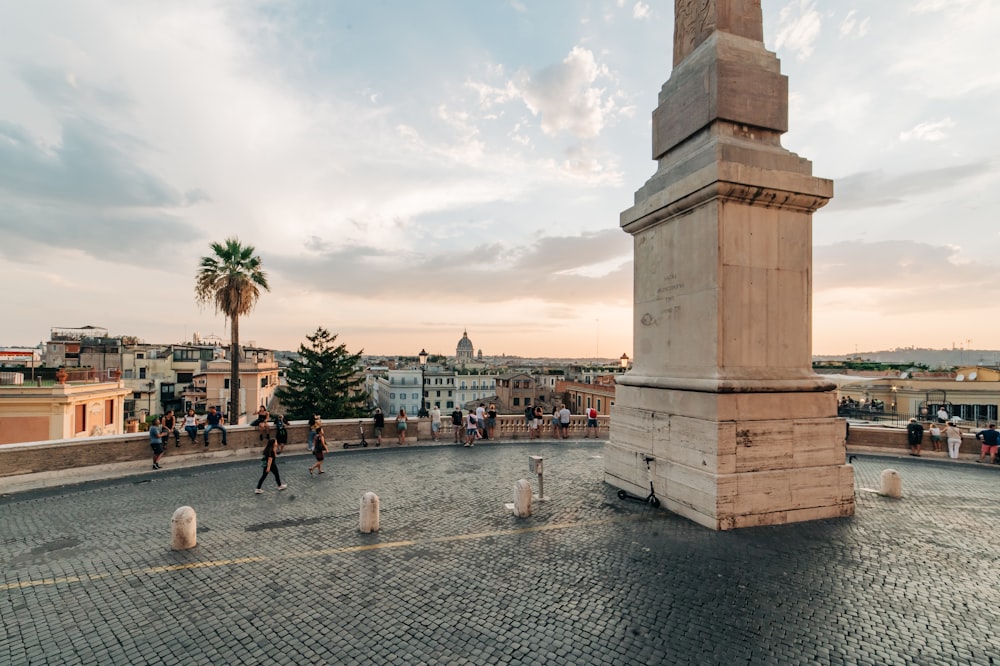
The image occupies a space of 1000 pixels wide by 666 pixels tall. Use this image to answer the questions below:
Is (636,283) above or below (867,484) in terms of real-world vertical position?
above

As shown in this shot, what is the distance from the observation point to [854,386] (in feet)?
95.9

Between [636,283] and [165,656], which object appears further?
[636,283]

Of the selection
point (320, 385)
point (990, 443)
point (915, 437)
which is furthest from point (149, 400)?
point (990, 443)

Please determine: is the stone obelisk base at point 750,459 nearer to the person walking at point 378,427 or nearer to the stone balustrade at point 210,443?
the stone balustrade at point 210,443

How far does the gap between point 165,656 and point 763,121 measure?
491 inches

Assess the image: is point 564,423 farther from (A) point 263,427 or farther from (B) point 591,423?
(A) point 263,427

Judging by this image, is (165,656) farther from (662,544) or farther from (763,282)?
(763,282)

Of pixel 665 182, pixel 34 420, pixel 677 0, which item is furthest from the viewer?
pixel 34 420

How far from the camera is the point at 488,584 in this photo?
595cm

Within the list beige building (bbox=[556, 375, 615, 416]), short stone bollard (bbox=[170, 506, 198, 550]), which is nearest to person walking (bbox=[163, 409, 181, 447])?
short stone bollard (bbox=[170, 506, 198, 550])

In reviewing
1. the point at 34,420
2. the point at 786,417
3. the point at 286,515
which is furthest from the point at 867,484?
the point at 34,420

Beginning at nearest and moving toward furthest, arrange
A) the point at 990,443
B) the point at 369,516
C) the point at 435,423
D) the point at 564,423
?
the point at 369,516, the point at 990,443, the point at 435,423, the point at 564,423

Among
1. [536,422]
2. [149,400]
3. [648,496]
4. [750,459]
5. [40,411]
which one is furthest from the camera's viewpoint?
[149,400]

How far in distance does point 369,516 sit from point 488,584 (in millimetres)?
2911
